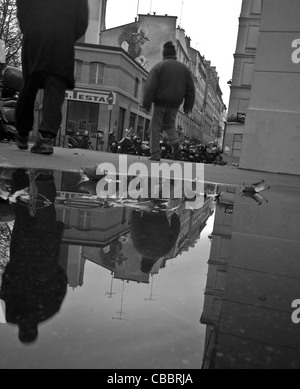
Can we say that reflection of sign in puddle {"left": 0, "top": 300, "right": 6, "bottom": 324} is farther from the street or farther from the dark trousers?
the dark trousers

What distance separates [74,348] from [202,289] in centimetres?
39

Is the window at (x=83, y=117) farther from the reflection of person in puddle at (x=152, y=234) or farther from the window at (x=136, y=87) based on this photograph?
the reflection of person in puddle at (x=152, y=234)

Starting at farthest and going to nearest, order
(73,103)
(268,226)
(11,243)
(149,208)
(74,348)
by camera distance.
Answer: (73,103)
(149,208)
(268,226)
(11,243)
(74,348)

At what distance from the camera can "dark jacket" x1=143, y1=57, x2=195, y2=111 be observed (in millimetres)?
6199

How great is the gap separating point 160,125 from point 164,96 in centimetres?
41

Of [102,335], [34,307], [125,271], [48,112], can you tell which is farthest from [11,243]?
[48,112]

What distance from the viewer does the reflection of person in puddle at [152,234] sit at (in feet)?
3.75

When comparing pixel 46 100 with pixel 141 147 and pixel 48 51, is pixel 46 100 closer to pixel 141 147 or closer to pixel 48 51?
pixel 48 51

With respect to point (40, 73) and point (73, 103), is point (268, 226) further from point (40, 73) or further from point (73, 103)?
point (73, 103)

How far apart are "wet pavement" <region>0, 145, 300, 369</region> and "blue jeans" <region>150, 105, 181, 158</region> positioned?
14.3ft

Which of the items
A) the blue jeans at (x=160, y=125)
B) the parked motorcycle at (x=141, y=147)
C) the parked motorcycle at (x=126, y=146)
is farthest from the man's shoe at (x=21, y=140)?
the parked motorcycle at (x=126, y=146)

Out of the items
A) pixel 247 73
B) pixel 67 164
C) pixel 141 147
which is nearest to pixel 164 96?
pixel 67 164

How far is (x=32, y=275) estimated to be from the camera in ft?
2.79

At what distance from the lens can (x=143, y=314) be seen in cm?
75
